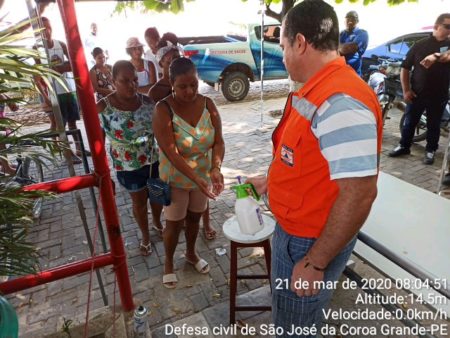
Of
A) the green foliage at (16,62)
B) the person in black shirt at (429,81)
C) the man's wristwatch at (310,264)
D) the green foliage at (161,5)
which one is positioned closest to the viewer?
the green foliage at (16,62)

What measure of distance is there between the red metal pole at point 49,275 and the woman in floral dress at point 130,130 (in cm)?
112

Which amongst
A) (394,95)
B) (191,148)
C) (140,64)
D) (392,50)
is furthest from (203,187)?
(392,50)

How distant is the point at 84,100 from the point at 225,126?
548cm

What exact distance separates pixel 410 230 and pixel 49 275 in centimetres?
233

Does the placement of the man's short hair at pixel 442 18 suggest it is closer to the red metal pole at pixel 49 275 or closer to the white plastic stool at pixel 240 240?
the white plastic stool at pixel 240 240

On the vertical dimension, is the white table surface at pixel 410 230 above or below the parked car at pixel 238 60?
below

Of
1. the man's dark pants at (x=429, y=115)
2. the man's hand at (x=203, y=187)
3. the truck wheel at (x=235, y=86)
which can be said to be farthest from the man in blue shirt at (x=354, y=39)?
the man's hand at (x=203, y=187)

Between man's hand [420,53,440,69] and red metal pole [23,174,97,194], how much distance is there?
14.6 ft

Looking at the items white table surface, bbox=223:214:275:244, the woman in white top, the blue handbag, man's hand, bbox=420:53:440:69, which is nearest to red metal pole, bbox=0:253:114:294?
the blue handbag

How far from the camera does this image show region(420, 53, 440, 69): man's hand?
431cm

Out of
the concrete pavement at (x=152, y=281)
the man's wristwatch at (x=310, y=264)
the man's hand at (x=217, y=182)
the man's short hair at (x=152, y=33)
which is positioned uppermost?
the man's short hair at (x=152, y=33)

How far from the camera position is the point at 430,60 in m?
4.32

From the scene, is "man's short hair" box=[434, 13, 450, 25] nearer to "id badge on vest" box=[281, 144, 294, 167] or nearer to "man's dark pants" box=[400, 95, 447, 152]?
"man's dark pants" box=[400, 95, 447, 152]

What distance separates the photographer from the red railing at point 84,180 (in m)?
1.66
